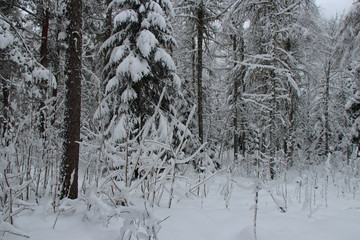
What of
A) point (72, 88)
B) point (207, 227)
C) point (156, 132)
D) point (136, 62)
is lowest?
point (207, 227)

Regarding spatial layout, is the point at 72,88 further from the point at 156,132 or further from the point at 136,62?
the point at 136,62

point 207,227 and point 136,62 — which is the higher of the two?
point 136,62

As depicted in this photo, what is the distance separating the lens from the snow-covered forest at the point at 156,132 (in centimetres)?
243

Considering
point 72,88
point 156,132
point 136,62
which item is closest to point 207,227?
point 156,132

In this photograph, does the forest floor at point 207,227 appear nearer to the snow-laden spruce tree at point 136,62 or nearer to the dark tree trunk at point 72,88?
the dark tree trunk at point 72,88

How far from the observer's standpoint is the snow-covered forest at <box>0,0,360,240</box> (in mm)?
2428

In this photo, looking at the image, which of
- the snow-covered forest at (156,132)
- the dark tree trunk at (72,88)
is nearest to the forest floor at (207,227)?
the snow-covered forest at (156,132)

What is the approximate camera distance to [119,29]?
29.1 ft

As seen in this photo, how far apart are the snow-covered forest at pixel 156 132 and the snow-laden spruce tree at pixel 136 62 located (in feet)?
0.18

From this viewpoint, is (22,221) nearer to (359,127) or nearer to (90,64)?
(90,64)

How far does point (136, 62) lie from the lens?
7887 mm

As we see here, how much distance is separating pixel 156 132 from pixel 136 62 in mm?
4832

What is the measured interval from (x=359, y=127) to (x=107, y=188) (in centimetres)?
1907

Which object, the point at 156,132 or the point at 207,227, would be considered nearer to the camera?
the point at 207,227
